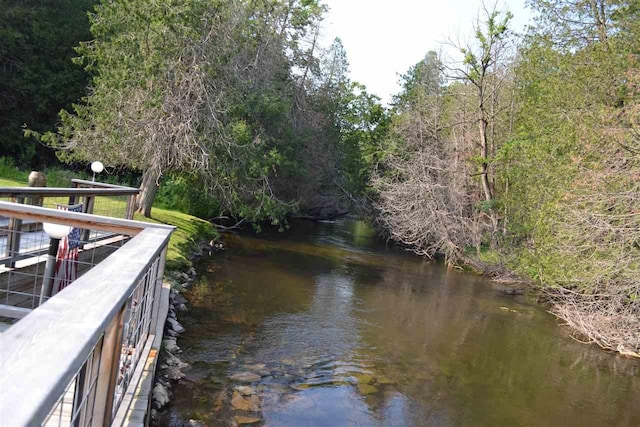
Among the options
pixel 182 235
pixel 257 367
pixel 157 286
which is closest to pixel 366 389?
pixel 257 367

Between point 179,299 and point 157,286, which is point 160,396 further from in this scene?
point 179,299

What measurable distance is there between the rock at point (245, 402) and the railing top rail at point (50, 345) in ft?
18.0

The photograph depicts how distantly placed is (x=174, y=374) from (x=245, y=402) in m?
1.15

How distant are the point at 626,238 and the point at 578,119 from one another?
18.2 ft

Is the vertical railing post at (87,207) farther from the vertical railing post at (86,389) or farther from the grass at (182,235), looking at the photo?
the vertical railing post at (86,389)

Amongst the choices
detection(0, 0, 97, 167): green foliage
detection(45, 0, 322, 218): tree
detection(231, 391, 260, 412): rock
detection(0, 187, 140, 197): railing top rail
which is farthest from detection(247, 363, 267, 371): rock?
detection(0, 0, 97, 167): green foliage

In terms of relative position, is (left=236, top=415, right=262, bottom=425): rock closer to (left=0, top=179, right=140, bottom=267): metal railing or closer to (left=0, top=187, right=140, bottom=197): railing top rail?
(left=0, top=179, right=140, bottom=267): metal railing

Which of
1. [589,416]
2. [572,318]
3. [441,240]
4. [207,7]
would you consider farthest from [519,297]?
[207,7]

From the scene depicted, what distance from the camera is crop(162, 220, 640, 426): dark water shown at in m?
7.57

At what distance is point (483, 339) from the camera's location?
12227 millimetres

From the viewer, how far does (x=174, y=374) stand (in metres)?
7.41

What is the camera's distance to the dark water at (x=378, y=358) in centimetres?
757

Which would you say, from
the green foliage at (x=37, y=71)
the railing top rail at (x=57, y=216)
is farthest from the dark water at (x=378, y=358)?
the green foliage at (x=37, y=71)

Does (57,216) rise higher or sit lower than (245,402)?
higher
